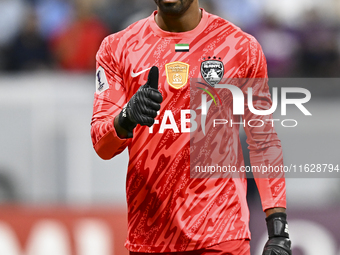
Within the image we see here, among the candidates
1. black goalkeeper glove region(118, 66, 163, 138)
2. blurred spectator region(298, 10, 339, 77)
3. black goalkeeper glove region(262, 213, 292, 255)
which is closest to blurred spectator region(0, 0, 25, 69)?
blurred spectator region(298, 10, 339, 77)

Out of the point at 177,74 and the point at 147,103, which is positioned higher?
the point at 177,74

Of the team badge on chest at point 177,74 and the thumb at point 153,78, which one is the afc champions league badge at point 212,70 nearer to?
the team badge on chest at point 177,74

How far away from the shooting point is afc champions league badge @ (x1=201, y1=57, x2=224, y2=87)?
314cm

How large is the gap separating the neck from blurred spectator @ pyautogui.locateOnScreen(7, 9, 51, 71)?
4223 mm

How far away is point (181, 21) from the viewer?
319 centimetres

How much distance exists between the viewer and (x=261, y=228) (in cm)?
542

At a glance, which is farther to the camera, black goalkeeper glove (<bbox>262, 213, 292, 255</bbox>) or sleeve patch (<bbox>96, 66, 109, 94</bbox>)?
sleeve patch (<bbox>96, 66, 109, 94</bbox>)

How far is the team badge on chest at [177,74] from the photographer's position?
3086 mm

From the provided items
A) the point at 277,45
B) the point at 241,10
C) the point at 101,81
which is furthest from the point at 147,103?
the point at 241,10

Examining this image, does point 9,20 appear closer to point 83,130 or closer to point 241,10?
point 83,130

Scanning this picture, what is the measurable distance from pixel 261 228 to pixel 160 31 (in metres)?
2.74

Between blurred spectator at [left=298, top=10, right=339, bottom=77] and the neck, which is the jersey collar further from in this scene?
blurred spectator at [left=298, top=10, right=339, bottom=77]

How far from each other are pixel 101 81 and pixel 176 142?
0.51 meters

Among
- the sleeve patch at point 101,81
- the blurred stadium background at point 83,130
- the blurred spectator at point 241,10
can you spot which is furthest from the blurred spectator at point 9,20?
the sleeve patch at point 101,81
